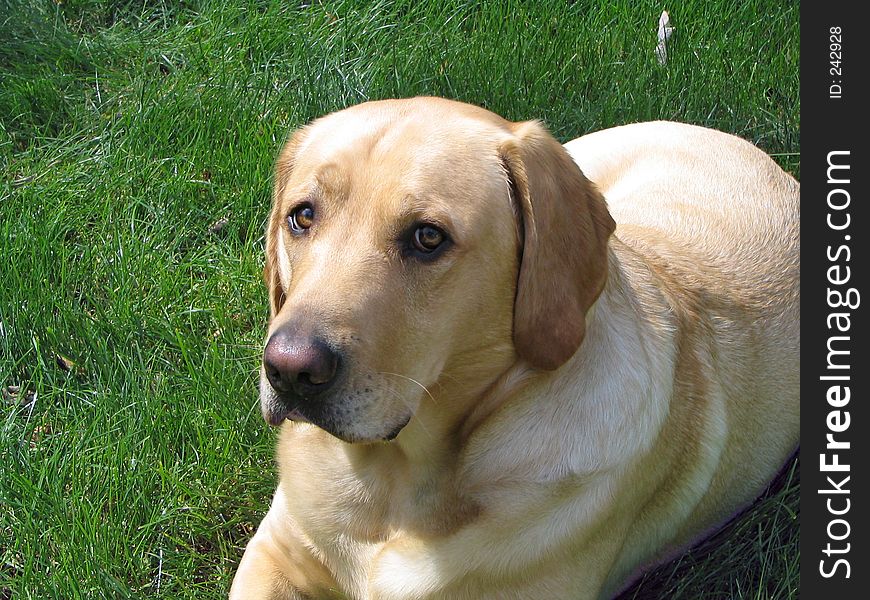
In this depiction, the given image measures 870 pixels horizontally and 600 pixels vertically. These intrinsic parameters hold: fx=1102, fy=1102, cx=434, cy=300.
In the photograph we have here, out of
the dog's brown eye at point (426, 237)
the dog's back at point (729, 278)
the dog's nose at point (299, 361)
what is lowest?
the dog's back at point (729, 278)

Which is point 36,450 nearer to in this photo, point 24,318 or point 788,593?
point 24,318

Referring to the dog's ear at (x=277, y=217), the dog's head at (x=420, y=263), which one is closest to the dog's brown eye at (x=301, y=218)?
the dog's head at (x=420, y=263)

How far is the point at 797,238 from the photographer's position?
396 centimetres

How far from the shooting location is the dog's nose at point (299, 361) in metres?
2.49

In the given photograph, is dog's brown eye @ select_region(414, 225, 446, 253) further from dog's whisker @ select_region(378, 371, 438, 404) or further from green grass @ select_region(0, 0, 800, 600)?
green grass @ select_region(0, 0, 800, 600)

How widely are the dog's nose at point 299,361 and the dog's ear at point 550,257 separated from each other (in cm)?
56

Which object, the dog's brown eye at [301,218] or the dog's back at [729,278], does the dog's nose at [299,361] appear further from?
the dog's back at [729,278]

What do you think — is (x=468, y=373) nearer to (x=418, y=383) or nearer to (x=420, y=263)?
(x=418, y=383)

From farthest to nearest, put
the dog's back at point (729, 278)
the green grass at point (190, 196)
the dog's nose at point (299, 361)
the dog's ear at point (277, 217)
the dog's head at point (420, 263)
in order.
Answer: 1. the green grass at point (190, 196)
2. the dog's back at point (729, 278)
3. the dog's ear at point (277, 217)
4. the dog's head at point (420, 263)
5. the dog's nose at point (299, 361)

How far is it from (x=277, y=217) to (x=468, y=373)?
0.75 m

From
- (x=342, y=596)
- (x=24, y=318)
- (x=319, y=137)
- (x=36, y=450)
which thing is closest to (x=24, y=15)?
(x=24, y=318)

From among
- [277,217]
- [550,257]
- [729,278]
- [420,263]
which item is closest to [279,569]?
[277,217]

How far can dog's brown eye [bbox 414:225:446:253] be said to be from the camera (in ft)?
8.84

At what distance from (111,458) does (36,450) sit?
0.28 meters
